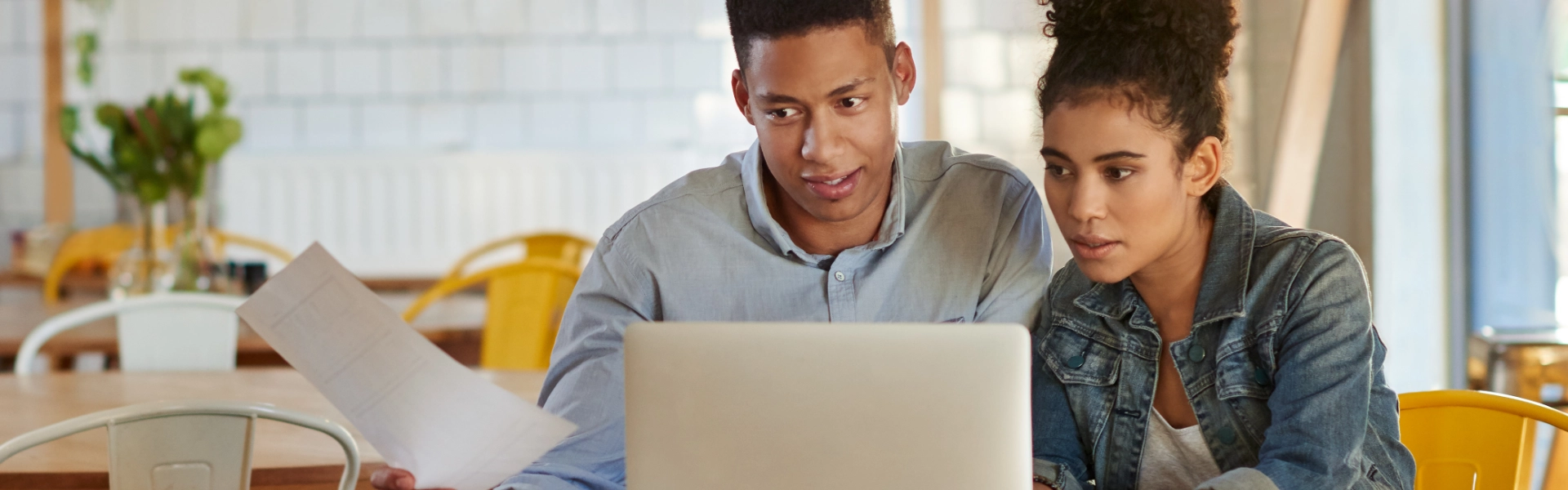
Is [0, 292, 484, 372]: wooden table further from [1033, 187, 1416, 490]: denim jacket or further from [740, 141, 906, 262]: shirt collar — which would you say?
[1033, 187, 1416, 490]: denim jacket

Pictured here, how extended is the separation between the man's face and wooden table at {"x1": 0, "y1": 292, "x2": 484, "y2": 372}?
92 cm

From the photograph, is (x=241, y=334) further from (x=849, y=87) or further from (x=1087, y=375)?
(x=1087, y=375)

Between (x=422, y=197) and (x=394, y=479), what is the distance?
4128 millimetres

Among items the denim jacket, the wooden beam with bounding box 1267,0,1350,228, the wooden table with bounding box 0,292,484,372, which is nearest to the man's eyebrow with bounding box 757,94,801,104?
A: the denim jacket

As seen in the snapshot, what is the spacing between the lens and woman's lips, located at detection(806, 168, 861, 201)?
4.00ft

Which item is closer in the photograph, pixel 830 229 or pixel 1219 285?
pixel 1219 285

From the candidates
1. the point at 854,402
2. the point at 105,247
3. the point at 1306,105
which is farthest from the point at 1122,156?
the point at 105,247

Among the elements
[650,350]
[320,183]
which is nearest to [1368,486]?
[650,350]

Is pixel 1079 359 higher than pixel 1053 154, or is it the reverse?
pixel 1053 154

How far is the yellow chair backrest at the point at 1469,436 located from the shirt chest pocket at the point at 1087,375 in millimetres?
325

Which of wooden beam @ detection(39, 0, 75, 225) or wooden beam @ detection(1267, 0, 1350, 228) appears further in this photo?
wooden beam @ detection(39, 0, 75, 225)

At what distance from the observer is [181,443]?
1045mm

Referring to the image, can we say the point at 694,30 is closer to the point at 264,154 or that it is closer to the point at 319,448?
the point at 264,154

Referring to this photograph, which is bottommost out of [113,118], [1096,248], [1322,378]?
[1322,378]
